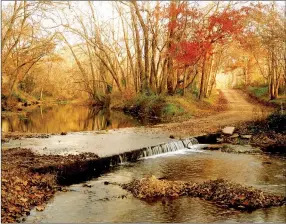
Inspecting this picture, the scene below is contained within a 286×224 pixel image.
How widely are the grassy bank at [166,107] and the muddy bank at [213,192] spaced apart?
14850 mm

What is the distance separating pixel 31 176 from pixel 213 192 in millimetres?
4989

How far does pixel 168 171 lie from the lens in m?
12.9

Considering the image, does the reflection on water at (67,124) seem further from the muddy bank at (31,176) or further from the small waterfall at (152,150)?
the muddy bank at (31,176)

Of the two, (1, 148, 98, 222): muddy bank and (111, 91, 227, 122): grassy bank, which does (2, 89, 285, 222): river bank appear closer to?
(1, 148, 98, 222): muddy bank

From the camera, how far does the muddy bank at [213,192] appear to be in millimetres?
9508

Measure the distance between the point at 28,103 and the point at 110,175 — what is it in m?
32.8

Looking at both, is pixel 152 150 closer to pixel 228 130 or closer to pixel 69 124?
pixel 228 130

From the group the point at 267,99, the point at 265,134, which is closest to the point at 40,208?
the point at 265,134

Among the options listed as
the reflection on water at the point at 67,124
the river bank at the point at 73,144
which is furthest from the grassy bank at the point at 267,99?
the reflection on water at the point at 67,124

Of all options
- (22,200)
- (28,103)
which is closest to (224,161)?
(22,200)

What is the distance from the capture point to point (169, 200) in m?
9.81

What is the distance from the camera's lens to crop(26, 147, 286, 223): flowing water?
867 cm

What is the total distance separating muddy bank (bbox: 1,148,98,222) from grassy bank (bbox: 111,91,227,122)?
538 inches

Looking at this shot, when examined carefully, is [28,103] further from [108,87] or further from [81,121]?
[81,121]
